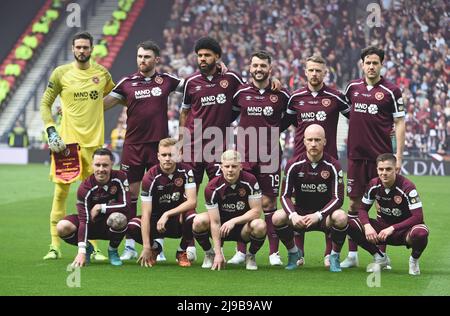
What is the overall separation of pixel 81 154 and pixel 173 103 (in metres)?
17.3

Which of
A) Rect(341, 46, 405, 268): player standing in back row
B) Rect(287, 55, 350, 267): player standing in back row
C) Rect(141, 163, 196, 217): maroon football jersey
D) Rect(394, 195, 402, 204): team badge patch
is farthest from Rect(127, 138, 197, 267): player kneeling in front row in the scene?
Rect(394, 195, 402, 204): team badge patch

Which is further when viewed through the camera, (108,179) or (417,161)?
(417,161)

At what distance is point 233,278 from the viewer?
27.8 feet

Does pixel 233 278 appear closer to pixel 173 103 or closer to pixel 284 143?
pixel 284 143

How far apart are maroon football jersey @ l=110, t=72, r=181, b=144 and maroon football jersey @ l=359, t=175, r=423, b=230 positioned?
216cm

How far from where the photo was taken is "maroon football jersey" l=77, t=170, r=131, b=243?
30.3 ft

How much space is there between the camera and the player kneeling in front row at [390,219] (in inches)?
348

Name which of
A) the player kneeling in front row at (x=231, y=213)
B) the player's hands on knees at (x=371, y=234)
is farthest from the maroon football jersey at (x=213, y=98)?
the player's hands on knees at (x=371, y=234)

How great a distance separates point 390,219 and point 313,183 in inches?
30.4

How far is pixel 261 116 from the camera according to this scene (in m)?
9.56
